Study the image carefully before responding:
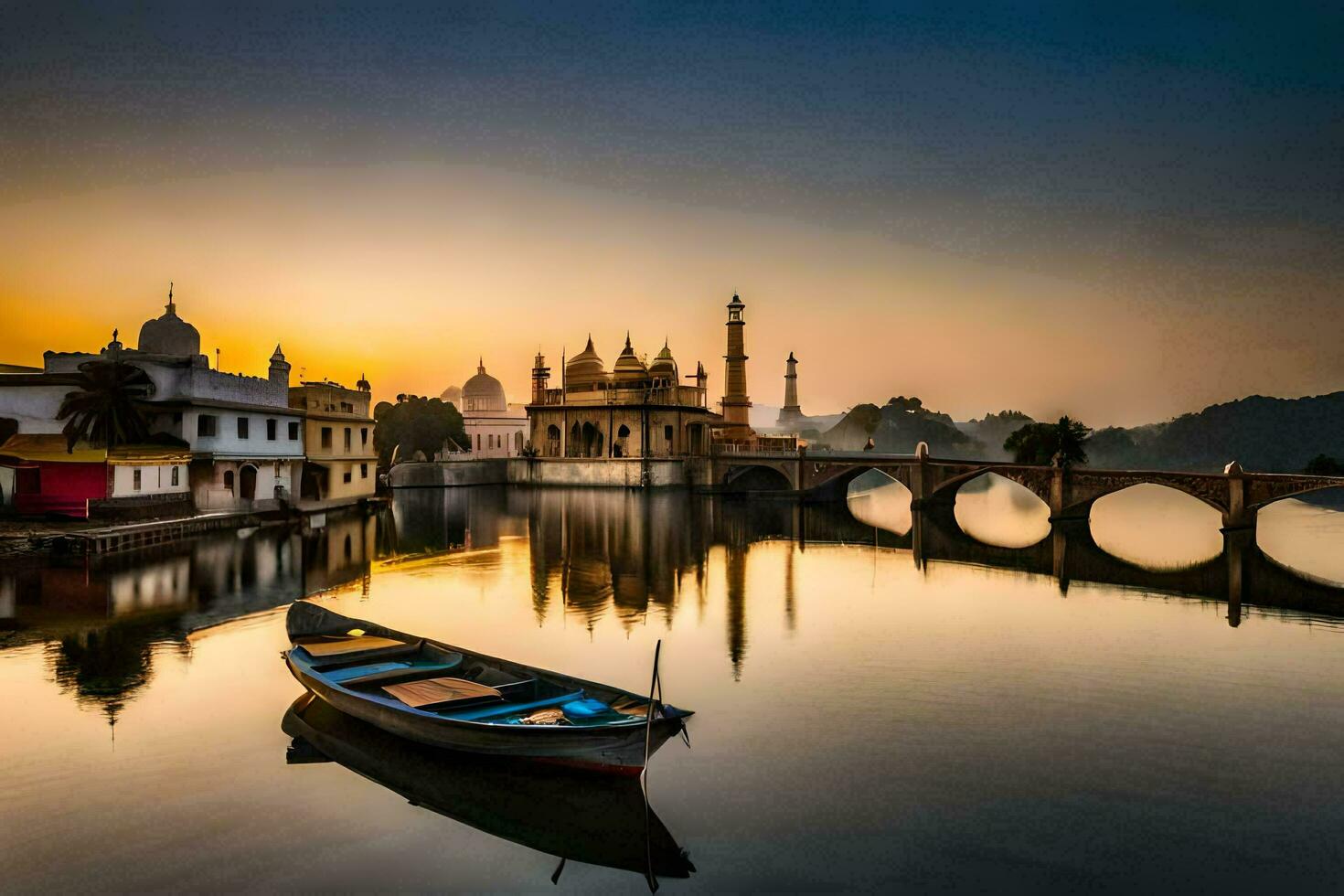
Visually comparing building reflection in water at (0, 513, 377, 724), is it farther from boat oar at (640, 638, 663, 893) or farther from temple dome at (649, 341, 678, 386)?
temple dome at (649, 341, 678, 386)

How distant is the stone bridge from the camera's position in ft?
129

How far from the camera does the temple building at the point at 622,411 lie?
236 ft

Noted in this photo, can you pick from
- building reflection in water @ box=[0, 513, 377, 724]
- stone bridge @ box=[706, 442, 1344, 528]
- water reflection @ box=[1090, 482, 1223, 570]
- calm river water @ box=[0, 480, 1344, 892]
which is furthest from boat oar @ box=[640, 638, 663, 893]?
stone bridge @ box=[706, 442, 1344, 528]

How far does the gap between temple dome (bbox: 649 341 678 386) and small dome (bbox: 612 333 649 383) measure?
0.87 metres

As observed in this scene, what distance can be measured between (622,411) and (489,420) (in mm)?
36738

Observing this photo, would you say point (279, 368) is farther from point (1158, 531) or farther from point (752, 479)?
point (1158, 531)

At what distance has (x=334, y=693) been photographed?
13250mm

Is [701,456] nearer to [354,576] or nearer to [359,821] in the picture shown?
[354,576]

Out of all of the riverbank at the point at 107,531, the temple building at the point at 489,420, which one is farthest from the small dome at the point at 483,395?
the riverbank at the point at 107,531

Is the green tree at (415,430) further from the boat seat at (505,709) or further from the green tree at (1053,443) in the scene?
the boat seat at (505,709)

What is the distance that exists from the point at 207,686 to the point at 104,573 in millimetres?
14422

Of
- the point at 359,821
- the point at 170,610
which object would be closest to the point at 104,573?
the point at 170,610

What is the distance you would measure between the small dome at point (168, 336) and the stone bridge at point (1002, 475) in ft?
125

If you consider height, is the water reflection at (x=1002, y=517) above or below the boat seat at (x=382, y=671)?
below
